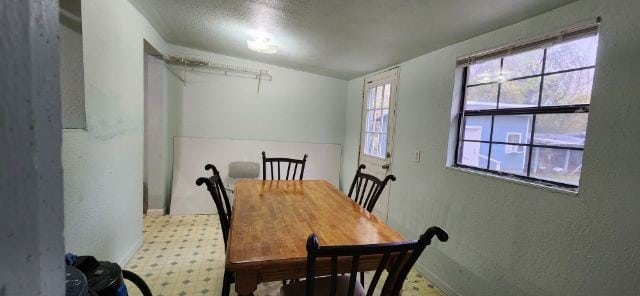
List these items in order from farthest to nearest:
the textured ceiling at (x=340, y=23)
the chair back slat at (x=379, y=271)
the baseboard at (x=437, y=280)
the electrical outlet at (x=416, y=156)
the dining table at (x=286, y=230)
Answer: the electrical outlet at (x=416, y=156) → the baseboard at (x=437, y=280) → the textured ceiling at (x=340, y=23) → the dining table at (x=286, y=230) → the chair back slat at (x=379, y=271)

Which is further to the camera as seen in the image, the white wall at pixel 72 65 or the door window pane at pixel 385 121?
the door window pane at pixel 385 121

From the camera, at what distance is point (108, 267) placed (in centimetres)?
121

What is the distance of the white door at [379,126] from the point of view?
3016mm

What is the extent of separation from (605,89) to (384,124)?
200 centimetres

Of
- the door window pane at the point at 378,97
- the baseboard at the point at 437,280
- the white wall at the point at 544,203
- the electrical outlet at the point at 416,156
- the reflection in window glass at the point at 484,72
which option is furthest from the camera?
the door window pane at the point at 378,97

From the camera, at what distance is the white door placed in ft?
9.89

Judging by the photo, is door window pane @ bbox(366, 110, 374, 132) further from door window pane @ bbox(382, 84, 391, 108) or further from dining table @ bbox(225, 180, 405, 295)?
dining table @ bbox(225, 180, 405, 295)

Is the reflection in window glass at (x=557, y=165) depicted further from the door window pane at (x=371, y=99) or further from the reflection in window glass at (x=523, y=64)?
the door window pane at (x=371, y=99)

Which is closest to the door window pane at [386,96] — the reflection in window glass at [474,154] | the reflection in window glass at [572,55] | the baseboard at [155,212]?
the reflection in window glass at [474,154]

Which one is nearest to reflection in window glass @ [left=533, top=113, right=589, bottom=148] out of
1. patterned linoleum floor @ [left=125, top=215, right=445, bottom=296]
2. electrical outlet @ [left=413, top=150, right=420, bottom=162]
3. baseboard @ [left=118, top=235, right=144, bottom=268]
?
electrical outlet @ [left=413, top=150, right=420, bottom=162]

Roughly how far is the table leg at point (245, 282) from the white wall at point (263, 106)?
112 inches

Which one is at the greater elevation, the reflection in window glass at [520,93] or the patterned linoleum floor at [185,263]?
the reflection in window glass at [520,93]

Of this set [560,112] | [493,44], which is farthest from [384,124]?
[560,112]

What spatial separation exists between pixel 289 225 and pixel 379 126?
7.20ft
